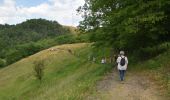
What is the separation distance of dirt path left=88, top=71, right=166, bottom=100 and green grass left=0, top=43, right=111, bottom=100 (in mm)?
753

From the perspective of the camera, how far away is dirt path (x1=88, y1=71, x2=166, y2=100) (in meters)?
22.1

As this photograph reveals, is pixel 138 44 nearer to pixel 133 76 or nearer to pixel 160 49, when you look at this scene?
pixel 160 49

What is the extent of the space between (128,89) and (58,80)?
113 feet

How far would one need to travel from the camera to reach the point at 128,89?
23.7 meters

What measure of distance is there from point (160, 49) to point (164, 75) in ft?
21.4

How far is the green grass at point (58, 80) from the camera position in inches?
1068

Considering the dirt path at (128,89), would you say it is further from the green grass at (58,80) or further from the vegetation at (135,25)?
the vegetation at (135,25)

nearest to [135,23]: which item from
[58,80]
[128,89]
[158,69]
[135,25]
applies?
[135,25]

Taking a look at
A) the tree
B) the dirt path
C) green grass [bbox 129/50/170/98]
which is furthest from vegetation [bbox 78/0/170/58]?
the dirt path

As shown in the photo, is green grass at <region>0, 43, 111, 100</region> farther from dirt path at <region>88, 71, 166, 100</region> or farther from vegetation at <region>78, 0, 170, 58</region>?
vegetation at <region>78, 0, 170, 58</region>

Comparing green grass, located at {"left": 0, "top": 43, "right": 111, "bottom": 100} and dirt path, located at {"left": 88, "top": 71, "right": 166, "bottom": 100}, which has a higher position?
dirt path, located at {"left": 88, "top": 71, "right": 166, "bottom": 100}

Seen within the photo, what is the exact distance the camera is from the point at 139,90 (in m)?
23.4

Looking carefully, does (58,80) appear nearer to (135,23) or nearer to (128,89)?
(135,23)

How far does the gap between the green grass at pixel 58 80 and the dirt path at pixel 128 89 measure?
75 centimetres
